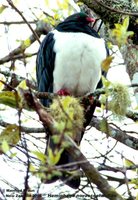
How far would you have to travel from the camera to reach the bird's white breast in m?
4.28

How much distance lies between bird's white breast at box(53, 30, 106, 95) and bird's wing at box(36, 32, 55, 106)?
0.05 metres

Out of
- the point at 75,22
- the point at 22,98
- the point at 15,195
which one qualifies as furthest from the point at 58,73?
the point at 22,98

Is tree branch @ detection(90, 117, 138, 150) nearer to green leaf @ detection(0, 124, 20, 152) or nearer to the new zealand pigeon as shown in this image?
the new zealand pigeon

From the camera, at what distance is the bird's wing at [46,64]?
→ 4.43 meters

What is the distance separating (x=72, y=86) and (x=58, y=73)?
5.2 inches

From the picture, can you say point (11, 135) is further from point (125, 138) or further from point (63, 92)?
point (63, 92)

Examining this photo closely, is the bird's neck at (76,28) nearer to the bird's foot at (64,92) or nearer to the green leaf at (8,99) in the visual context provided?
the bird's foot at (64,92)

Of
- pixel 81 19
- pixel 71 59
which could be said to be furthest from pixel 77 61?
pixel 81 19

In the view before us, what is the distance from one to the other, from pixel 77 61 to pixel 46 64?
0.99ft

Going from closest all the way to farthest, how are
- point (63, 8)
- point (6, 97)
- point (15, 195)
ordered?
point (6, 97), point (15, 195), point (63, 8)

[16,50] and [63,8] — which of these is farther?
[63,8]

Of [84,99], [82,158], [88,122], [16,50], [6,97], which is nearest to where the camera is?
[82,158]

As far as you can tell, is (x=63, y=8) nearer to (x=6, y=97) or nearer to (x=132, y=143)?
(x=132, y=143)

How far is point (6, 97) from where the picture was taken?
3.19m
